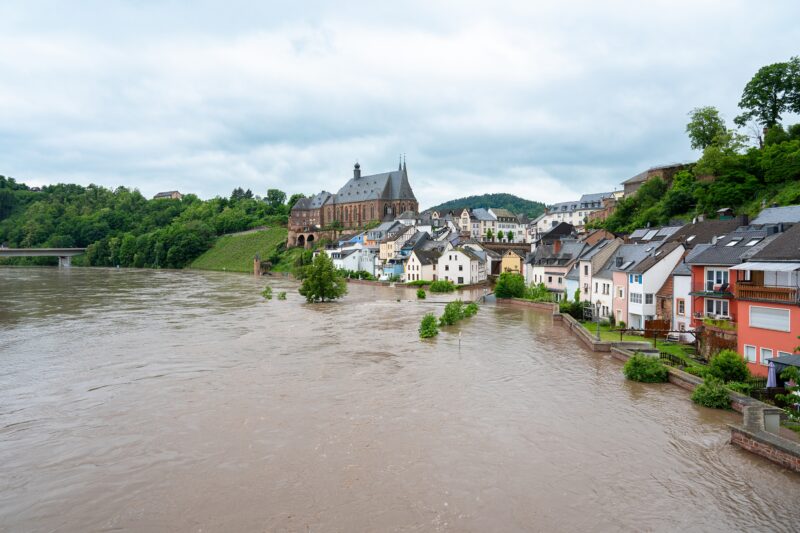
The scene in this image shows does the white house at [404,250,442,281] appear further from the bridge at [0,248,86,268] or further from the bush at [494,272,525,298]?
the bridge at [0,248,86,268]

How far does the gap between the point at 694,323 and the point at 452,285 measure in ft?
126

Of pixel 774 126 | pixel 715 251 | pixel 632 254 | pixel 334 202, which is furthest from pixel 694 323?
pixel 334 202

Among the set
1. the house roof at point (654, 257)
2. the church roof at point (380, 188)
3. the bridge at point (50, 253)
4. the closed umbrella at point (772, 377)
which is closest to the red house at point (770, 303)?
the closed umbrella at point (772, 377)

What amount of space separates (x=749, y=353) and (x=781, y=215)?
15635 millimetres

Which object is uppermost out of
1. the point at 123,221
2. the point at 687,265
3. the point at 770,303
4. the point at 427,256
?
the point at 123,221

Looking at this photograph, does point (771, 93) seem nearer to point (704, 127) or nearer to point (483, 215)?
point (704, 127)

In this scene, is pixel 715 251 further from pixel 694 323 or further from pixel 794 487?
pixel 794 487

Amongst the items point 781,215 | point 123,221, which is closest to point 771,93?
point 781,215

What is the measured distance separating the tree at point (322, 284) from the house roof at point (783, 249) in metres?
36.7

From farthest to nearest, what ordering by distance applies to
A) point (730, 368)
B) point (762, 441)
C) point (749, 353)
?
point (749, 353) → point (730, 368) → point (762, 441)

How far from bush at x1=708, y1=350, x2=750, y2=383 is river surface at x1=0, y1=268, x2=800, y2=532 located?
146 centimetres

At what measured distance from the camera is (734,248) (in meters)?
24.3

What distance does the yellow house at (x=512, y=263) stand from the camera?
72.4m

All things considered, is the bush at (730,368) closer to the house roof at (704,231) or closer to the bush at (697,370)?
the bush at (697,370)
